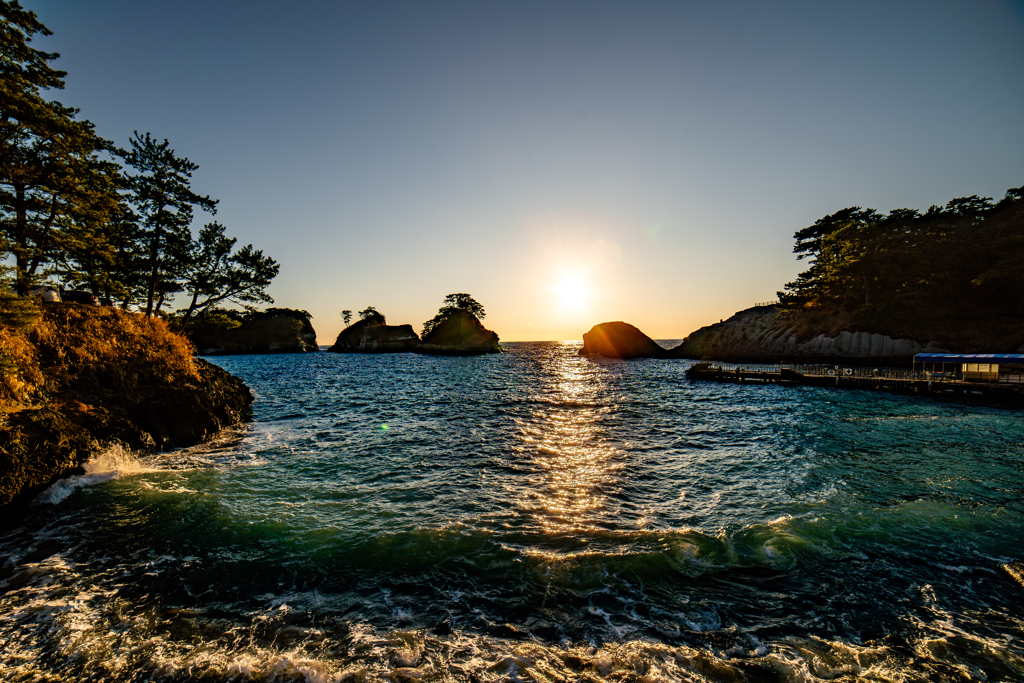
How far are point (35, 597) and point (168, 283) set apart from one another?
30.0 metres

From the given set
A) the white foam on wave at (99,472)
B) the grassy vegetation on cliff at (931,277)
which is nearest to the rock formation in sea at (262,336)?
the white foam on wave at (99,472)

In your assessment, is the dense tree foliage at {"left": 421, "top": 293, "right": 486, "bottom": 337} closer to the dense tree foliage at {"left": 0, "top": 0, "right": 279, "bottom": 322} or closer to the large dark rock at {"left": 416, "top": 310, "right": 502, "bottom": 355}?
the large dark rock at {"left": 416, "top": 310, "right": 502, "bottom": 355}

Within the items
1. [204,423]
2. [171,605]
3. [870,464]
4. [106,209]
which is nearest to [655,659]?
[171,605]

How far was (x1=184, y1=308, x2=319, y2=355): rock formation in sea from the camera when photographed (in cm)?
13350

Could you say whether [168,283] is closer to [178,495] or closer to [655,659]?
[178,495]

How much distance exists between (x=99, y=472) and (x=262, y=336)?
14916 centimetres

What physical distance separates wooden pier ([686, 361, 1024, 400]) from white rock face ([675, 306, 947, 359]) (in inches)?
496

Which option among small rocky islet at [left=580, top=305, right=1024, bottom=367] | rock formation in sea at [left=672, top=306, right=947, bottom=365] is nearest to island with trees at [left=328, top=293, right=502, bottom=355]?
small rocky islet at [left=580, top=305, right=1024, bottom=367]

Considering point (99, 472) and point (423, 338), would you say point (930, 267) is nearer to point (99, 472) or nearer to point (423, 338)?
point (99, 472)

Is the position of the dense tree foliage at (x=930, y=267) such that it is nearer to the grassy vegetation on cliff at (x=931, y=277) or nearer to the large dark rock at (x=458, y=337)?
the grassy vegetation on cliff at (x=931, y=277)

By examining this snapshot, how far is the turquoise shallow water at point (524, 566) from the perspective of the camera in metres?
5.43

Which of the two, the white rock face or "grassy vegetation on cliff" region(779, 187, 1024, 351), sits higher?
A: "grassy vegetation on cliff" region(779, 187, 1024, 351)

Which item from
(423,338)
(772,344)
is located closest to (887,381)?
(772,344)

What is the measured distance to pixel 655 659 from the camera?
17.8ft
